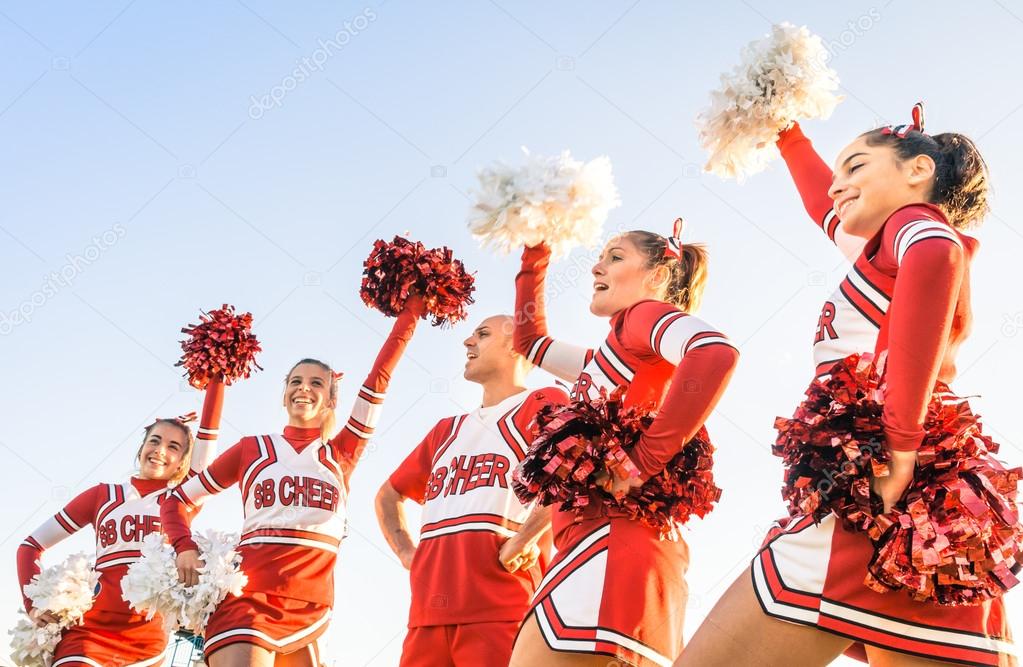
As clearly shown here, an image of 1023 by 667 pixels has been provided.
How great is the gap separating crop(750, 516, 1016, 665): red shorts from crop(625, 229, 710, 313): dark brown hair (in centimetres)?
167

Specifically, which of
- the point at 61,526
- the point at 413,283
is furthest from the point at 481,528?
the point at 61,526

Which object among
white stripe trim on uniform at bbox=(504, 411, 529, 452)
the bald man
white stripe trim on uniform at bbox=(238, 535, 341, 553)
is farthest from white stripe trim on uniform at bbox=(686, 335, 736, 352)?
white stripe trim on uniform at bbox=(238, 535, 341, 553)

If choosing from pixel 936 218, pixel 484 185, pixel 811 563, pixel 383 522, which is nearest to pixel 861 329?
pixel 936 218

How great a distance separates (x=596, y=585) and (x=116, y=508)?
5.10 meters

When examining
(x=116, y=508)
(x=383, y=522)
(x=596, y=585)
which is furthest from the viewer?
(x=116, y=508)

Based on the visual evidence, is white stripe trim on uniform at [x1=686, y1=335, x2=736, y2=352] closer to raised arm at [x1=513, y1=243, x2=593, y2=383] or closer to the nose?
the nose

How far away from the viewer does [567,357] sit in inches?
176

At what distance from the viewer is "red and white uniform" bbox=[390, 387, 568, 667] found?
4289 mm

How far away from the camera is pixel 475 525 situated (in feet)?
14.8

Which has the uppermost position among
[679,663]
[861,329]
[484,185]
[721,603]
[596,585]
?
[484,185]

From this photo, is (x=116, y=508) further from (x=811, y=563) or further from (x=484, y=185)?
(x=811, y=563)

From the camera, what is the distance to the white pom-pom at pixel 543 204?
397 centimetres

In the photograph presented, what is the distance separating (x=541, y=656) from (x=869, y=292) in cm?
150

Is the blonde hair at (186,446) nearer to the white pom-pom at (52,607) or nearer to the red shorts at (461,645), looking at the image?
the white pom-pom at (52,607)
